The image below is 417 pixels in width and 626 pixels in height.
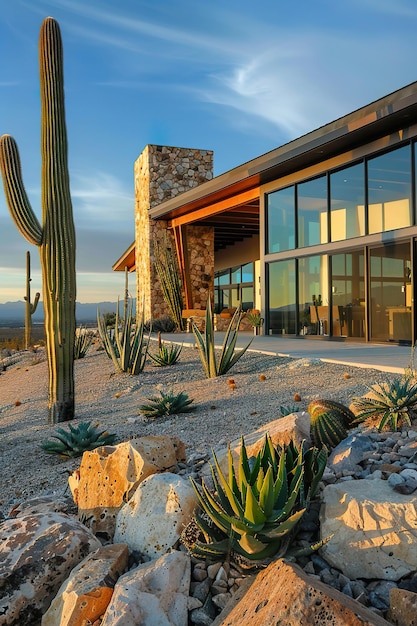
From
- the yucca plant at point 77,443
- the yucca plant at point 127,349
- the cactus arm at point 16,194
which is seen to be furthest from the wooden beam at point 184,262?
the yucca plant at point 77,443

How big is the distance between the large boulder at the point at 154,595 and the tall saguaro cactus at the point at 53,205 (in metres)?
4.57

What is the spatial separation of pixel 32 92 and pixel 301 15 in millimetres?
6028

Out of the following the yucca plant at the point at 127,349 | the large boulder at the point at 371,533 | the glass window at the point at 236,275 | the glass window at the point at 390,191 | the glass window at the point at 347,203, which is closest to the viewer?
the large boulder at the point at 371,533

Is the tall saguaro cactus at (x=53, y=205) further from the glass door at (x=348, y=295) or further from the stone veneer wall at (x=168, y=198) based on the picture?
the stone veneer wall at (x=168, y=198)

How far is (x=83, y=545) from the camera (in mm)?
2682

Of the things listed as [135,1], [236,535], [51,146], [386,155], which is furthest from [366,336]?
[236,535]

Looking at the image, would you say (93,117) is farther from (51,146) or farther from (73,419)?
(73,419)

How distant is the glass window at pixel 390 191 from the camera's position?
10.6m

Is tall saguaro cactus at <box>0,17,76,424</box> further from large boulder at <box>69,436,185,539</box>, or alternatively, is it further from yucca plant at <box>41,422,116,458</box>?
large boulder at <box>69,436,185,539</box>

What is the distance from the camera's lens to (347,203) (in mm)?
12031

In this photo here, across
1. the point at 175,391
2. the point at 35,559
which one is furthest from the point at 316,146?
the point at 35,559

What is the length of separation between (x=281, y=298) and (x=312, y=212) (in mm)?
2402

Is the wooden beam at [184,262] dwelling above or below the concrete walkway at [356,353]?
above

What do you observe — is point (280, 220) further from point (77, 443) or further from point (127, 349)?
point (77, 443)
